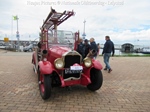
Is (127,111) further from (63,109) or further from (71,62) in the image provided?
(71,62)

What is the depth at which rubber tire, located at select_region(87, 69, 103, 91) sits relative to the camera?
15.1ft

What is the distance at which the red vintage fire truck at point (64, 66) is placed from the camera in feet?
13.6

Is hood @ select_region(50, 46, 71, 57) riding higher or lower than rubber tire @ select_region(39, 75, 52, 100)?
higher

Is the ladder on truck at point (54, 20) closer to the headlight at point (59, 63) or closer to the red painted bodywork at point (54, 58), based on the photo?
the red painted bodywork at point (54, 58)

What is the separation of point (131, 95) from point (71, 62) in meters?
1.90

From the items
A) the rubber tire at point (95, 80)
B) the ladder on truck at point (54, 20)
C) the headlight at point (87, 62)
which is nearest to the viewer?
the headlight at point (87, 62)

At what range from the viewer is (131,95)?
14.6ft

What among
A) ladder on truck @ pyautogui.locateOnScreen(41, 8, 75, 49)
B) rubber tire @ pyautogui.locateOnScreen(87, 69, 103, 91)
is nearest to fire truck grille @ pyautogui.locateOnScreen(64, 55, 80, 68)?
rubber tire @ pyautogui.locateOnScreen(87, 69, 103, 91)

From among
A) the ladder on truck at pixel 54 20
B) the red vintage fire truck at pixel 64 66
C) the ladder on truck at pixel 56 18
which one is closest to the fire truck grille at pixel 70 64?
the red vintage fire truck at pixel 64 66

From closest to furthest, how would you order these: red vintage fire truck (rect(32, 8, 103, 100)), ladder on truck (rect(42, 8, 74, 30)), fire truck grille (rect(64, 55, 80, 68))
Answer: red vintage fire truck (rect(32, 8, 103, 100))
fire truck grille (rect(64, 55, 80, 68))
ladder on truck (rect(42, 8, 74, 30))

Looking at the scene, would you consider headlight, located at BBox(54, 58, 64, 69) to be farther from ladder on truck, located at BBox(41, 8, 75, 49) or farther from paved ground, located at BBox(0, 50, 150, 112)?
ladder on truck, located at BBox(41, 8, 75, 49)

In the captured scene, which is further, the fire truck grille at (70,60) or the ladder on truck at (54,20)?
the ladder on truck at (54,20)

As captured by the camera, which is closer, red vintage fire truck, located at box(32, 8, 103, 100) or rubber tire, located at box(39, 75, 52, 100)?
rubber tire, located at box(39, 75, 52, 100)

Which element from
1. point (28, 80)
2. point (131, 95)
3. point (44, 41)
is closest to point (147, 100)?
point (131, 95)
